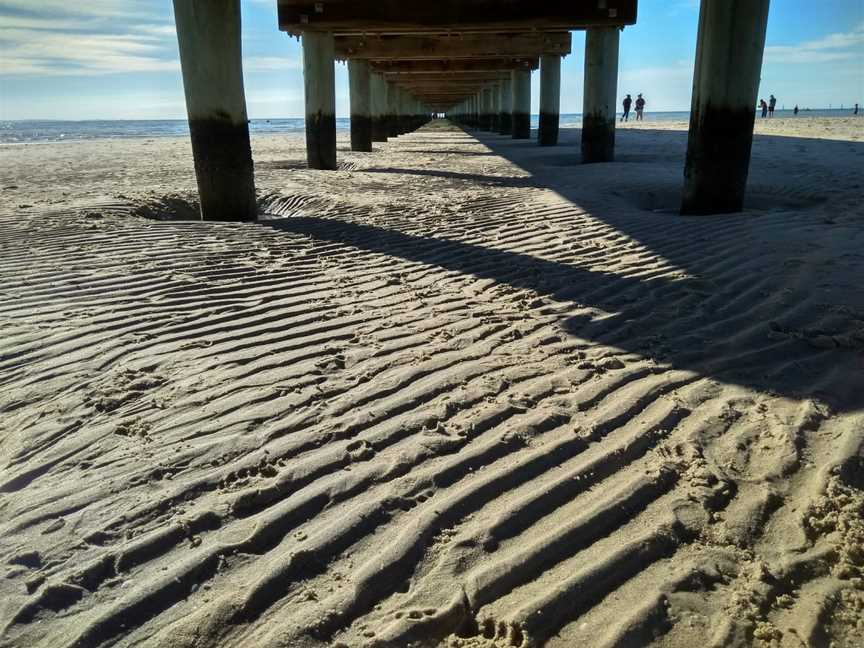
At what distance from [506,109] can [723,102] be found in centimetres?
2692

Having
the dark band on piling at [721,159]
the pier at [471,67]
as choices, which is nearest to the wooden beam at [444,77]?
the pier at [471,67]

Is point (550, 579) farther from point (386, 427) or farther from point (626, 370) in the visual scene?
point (626, 370)

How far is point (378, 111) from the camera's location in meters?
27.2

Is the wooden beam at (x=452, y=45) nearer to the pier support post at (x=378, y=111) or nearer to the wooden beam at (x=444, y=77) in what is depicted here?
the pier support post at (x=378, y=111)

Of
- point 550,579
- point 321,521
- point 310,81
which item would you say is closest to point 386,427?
point 321,521

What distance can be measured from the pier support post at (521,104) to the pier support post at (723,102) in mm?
20427

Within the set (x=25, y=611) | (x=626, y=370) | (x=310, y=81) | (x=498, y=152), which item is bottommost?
(x=25, y=611)

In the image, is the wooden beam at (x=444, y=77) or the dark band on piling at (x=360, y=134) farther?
the wooden beam at (x=444, y=77)

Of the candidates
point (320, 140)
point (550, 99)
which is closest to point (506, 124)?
point (550, 99)

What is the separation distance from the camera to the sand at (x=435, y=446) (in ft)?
6.02

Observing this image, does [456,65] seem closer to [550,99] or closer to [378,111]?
[378,111]

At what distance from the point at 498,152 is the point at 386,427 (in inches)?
651

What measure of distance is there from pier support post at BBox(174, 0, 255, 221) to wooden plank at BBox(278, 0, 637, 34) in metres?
6.16

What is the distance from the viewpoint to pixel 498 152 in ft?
59.4
